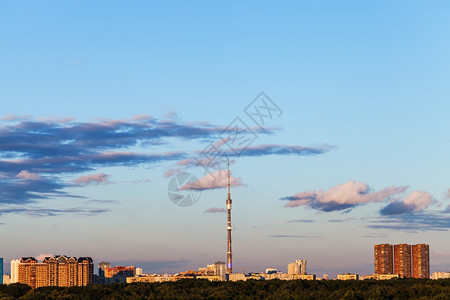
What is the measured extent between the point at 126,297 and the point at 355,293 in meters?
48.5

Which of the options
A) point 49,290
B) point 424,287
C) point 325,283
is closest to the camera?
point 424,287

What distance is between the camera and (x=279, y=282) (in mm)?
187000

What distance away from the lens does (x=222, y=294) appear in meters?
149

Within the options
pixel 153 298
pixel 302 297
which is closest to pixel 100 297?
pixel 153 298

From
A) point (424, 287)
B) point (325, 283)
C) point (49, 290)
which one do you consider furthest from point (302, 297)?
point (49, 290)

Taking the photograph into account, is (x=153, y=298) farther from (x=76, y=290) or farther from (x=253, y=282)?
(x=253, y=282)

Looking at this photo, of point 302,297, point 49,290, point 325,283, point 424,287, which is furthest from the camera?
point 325,283

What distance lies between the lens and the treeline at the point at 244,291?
456 feet

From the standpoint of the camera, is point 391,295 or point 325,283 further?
point 325,283

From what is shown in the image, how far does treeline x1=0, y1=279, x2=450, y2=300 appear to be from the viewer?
139 metres

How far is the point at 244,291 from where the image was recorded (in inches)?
6289

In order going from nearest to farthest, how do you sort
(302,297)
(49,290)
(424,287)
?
1. (302,297)
2. (424,287)
3. (49,290)

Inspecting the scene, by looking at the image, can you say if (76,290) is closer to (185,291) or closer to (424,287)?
(185,291)

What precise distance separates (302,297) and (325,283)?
44265 millimetres
